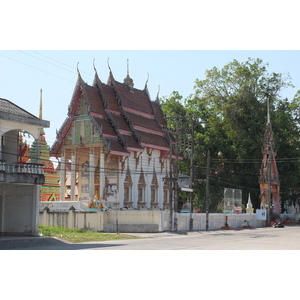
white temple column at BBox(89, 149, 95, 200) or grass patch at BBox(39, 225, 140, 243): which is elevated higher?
white temple column at BBox(89, 149, 95, 200)

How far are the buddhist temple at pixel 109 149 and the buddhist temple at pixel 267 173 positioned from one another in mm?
9737

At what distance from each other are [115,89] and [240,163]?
15.7 m

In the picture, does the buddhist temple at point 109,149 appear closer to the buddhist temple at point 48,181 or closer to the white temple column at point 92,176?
the white temple column at point 92,176

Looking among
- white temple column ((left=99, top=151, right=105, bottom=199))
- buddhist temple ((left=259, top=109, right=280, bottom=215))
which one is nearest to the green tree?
buddhist temple ((left=259, top=109, right=280, bottom=215))

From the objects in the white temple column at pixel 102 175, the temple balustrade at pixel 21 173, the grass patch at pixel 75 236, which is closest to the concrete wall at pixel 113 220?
the grass patch at pixel 75 236

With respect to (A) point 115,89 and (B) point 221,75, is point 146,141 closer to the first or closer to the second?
(A) point 115,89

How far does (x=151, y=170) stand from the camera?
47.6 m

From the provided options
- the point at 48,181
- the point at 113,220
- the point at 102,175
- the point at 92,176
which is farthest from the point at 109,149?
the point at 113,220

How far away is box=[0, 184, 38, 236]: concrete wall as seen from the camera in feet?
79.7

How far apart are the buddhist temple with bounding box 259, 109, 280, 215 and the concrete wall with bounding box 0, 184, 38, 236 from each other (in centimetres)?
2772

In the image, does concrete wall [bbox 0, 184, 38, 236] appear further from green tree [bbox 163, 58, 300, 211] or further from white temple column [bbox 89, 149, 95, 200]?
green tree [bbox 163, 58, 300, 211]

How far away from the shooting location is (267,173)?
1860 inches

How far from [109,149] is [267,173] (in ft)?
51.9

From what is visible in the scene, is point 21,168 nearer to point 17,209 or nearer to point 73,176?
point 17,209
